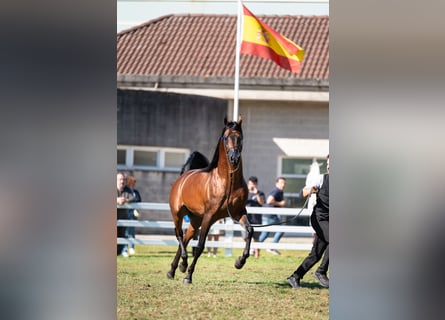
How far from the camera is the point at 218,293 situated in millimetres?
11000

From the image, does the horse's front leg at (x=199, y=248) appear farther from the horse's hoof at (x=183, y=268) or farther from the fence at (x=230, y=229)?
the fence at (x=230, y=229)

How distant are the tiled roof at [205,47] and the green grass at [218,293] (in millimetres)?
13388

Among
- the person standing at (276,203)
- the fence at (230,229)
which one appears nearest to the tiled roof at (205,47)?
the person standing at (276,203)

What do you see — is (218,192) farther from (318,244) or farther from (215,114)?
(215,114)

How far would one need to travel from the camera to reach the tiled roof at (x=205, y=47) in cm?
2834

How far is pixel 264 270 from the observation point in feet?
46.2

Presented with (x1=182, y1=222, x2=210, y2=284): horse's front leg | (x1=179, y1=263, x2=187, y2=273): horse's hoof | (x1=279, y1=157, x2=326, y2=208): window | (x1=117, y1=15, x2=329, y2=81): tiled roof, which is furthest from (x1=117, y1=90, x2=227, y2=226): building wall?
(x1=182, y1=222, x2=210, y2=284): horse's front leg

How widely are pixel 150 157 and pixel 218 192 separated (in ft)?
43.6
